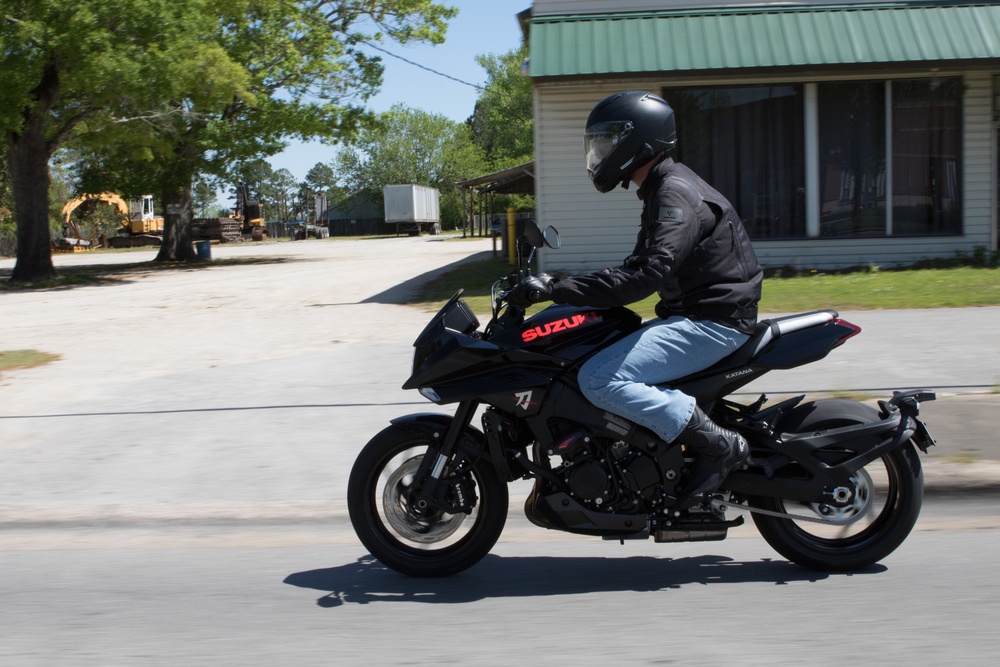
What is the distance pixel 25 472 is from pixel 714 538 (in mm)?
4694

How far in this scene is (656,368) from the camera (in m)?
4.20

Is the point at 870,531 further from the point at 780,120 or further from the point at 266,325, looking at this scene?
the point at 780,120

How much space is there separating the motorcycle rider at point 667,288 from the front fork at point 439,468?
58 centimetres

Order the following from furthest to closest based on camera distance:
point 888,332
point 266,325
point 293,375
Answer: point 266,325, point 888,332, point 293,375

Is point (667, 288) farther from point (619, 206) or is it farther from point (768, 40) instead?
point (768, 40)

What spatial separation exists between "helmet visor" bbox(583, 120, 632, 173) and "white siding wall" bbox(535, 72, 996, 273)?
1261cm

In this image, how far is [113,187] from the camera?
112 feet

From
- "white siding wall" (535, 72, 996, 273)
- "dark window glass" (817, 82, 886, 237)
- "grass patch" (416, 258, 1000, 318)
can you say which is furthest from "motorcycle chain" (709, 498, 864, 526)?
"dark window glass" (817, 82, 886, 237)

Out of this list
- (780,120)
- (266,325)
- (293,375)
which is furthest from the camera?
(780,120)

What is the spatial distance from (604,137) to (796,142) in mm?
13980

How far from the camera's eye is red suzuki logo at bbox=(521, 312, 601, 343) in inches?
167

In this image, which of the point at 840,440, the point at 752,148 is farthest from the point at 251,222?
the point at 840,440

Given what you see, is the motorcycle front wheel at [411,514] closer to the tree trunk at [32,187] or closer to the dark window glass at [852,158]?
the dark window glass at [852,158]

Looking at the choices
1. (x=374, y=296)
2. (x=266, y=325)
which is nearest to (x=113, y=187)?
(x=374, y=296)
